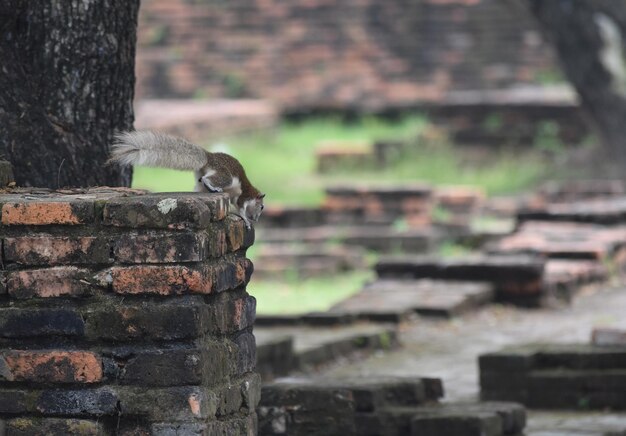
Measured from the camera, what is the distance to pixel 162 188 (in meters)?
14.1

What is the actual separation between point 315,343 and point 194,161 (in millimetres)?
2962

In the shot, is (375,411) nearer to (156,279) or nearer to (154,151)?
(154,151)

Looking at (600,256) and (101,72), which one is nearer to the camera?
(101,72)

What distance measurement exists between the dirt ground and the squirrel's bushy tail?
2.00 metres

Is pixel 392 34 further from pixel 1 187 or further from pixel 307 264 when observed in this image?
pixel 1 187

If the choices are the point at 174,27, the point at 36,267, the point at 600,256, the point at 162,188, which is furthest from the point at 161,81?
the point at 36,267

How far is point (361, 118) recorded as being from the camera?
61.3ft

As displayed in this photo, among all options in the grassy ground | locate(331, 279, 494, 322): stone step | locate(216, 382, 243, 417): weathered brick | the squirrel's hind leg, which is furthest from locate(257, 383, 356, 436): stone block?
the grassy ground

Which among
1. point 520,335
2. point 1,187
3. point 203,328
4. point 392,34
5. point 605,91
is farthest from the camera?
point 392,34

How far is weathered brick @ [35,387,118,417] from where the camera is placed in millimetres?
3918

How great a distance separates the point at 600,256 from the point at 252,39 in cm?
1015

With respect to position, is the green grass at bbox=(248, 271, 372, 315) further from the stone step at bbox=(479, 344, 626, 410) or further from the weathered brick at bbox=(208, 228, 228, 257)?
the weathered brick at bbox=(208, 228, 228, 257)

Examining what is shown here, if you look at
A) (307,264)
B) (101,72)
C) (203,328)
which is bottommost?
(307,264)

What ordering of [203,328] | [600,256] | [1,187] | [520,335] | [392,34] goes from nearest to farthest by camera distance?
[203,328]
[1,187]
[520,335]
[600,256]
[392,34]
